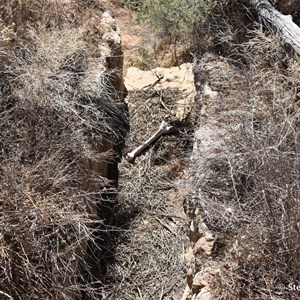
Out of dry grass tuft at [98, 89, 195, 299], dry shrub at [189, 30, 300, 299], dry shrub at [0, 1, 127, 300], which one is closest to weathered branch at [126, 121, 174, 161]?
dry grass tuft at [98, 89, 195, 299]

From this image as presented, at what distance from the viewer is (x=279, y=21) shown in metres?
4.79

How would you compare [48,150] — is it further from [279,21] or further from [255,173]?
[279,21]

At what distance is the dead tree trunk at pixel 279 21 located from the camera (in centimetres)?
456

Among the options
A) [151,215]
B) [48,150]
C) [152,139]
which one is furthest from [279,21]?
[48,150]

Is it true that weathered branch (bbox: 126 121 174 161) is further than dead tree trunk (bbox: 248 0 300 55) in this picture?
Yes

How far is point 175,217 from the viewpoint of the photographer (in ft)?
15.9

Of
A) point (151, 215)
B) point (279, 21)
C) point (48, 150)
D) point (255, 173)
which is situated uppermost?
point (279, 21)

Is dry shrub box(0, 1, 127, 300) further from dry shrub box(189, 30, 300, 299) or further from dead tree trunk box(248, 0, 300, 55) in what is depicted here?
dead tree trunk box(248, 0, 300, 55)

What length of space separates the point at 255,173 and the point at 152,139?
239 cm

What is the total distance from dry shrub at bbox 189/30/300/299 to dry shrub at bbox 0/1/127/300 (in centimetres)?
96

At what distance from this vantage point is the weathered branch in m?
5.47

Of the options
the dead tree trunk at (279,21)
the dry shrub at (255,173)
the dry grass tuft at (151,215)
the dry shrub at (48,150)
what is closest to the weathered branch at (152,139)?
the dry grass tuft at (151,215)

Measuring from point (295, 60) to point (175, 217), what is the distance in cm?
185

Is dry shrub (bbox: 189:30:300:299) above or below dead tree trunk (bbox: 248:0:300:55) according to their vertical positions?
below
